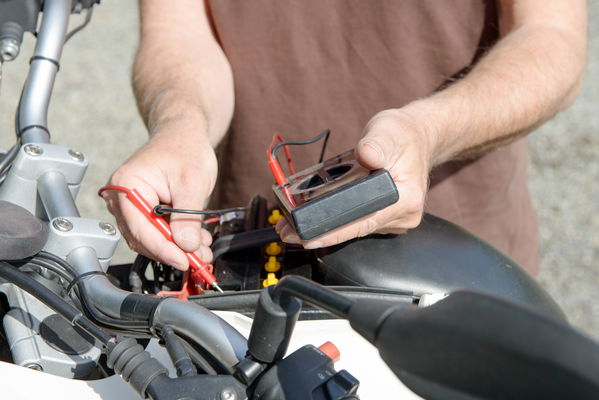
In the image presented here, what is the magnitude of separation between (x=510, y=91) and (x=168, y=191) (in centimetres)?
59

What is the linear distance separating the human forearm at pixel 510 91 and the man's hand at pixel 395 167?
8cm

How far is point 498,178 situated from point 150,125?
0.70 metres

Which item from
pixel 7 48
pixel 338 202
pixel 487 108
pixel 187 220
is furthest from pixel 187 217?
pixel 487 108

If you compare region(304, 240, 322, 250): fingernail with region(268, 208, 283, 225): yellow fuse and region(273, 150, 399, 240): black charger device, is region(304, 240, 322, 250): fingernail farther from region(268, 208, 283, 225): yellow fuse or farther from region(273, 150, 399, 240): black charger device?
region(268, 208, 283, 225): yellow fuse

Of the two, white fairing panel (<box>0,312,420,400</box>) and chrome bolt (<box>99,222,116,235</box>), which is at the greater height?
chrome bolt (<box>99,222,116,235</box>)

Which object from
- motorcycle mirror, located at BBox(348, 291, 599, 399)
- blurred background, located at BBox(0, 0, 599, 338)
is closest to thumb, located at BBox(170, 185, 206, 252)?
motorcycle mirror, located at BBox(348, 291, 599, 399)

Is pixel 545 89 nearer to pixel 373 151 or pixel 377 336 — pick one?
pixel 373 151

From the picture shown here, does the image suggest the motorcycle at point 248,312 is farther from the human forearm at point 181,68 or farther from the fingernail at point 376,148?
the human forearm at point 181,68

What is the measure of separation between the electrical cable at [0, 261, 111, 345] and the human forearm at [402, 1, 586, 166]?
56 cm

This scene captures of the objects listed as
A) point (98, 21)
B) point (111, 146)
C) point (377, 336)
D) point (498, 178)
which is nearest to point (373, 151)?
point (377, 336)

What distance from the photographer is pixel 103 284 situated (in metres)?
0.69

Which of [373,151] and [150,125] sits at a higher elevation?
[373,151]

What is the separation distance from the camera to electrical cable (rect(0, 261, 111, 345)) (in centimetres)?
64

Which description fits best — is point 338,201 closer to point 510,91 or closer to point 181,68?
point 510,91
